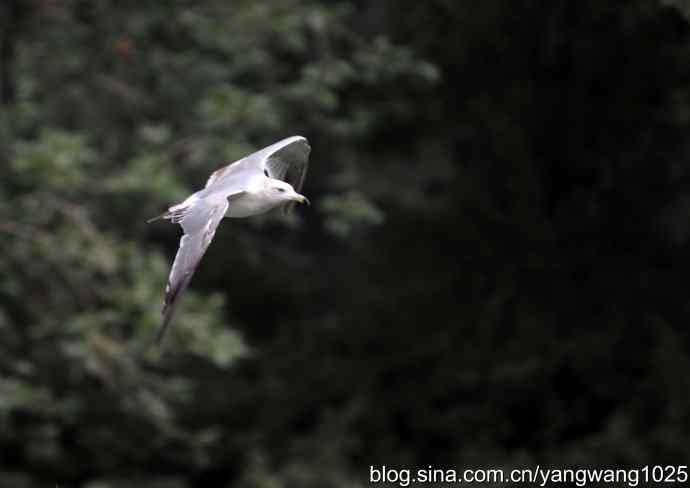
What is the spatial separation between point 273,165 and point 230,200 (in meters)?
0.94

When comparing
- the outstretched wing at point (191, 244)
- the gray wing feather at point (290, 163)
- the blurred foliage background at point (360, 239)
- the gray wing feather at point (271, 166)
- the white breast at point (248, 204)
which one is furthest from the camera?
the blurred foliage background at point (360, 239)

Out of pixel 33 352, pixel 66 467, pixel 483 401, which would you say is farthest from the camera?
pixel 483 401

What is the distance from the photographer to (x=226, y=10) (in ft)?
28.0

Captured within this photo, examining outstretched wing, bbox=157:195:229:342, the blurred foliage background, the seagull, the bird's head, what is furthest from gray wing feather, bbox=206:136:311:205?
the blurred foliage background

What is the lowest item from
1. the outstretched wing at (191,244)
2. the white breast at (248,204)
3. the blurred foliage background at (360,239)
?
the outstretched wing at (191,244)

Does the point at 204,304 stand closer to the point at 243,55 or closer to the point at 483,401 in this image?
the point at 243,55

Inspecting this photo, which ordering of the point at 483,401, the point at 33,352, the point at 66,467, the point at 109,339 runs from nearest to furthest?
the point at 109,339, the point at 33,352, the point at 66,467, the point at 483,401

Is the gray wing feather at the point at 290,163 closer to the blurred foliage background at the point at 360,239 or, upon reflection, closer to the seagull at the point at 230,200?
the seagull at the point at 230,200

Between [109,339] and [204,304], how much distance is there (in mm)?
687

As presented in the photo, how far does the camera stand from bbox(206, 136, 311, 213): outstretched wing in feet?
16.4

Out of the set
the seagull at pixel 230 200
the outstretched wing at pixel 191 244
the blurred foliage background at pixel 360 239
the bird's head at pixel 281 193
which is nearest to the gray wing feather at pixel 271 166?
the seagull at pixel 230 200

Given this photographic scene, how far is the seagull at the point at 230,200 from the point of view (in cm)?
414

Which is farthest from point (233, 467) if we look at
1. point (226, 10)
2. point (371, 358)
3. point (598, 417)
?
point (226, 10)

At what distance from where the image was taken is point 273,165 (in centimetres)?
577
